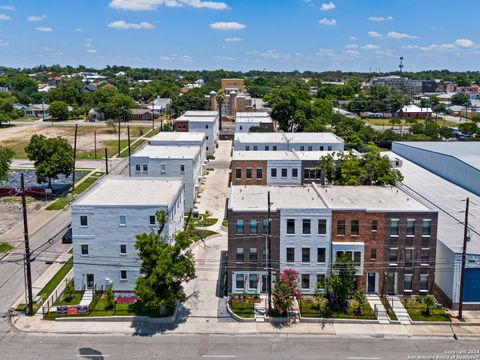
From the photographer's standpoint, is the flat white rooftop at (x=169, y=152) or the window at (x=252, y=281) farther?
the flat white rooftop at (x=169, y=152)


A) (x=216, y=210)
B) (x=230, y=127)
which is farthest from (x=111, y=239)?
(x=230, y=127)

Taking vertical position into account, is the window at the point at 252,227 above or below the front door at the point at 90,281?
above

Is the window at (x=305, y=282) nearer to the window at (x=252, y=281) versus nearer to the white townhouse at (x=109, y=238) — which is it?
the window at (x=252, y=281)

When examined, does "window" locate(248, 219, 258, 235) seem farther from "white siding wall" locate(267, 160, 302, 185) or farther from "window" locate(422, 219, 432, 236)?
"white siding wall" locate(267, 160, 302, 185)

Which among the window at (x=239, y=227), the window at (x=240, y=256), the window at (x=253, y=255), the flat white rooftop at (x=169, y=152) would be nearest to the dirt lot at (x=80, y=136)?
the flat white rooftop at (x=169, y=152)

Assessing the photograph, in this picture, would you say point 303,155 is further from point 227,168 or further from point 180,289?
point 180,289

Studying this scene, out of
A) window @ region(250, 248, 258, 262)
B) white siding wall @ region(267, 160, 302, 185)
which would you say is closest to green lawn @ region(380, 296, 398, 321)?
window @ region(250, 248, 258, 262)

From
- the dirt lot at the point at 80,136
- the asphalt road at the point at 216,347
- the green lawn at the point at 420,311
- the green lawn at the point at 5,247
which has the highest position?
the dirt lot at the point at 80,136
